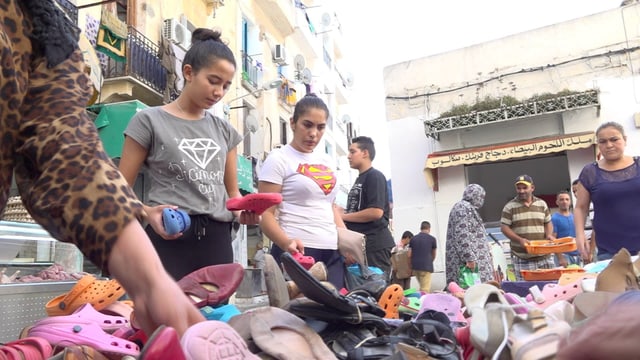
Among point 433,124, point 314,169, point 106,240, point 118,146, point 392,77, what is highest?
point 392,77

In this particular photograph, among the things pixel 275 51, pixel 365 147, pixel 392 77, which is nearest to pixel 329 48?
pixel 275 51

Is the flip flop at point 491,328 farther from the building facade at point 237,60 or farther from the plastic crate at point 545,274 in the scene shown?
the plastic crate at point 545,274

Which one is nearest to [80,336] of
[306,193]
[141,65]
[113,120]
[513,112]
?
[306,193]

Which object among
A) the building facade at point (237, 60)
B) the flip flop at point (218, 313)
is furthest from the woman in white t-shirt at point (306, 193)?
the building facade at point (237, 60)

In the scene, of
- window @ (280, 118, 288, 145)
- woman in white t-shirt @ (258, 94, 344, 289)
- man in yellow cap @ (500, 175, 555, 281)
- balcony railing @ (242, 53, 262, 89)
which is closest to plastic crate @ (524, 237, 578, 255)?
man in yellow cap @ (500, 175, 555, 281)

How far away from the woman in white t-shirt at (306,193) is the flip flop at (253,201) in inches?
19.8

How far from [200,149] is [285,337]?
1017 mm

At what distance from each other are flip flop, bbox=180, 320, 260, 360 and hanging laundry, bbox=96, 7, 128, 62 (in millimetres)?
9233

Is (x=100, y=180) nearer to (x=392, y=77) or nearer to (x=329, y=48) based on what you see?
(x=392, y=77)

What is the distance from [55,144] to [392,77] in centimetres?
1392

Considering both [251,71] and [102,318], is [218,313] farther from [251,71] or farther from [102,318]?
[251,71]

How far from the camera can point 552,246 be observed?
4.78 metres

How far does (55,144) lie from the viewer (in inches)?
35.0

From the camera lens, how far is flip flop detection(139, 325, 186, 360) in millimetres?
736
